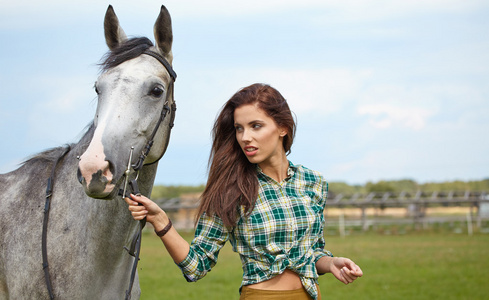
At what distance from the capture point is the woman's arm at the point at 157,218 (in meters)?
2.34

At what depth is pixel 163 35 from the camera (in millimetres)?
2959

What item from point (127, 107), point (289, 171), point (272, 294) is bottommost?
point (272, 294)

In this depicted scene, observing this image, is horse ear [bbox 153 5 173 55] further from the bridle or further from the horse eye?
the horse eye

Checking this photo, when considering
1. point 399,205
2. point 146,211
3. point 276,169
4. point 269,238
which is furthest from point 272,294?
point 399,205

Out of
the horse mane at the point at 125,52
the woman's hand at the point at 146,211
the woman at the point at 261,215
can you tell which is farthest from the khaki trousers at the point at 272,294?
the horse mane at the point at 125,52

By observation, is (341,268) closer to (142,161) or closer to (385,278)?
(142,161)

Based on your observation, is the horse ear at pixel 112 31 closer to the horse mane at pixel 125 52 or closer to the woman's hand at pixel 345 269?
the horse mane at pixel 125 52

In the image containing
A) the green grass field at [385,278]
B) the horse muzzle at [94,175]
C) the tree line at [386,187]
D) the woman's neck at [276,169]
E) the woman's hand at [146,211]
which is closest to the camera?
the horse muzzle at [94,175]

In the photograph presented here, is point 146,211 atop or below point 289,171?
below

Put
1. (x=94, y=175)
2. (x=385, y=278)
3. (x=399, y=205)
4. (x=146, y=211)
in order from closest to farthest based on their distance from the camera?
(x=94, y=175) → (x=146, y=211) → (x=385, y=278) → (x=399, y=205)

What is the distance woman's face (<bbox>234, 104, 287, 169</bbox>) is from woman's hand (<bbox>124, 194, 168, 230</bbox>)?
0.60m

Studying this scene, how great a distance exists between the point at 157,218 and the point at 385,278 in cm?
1051

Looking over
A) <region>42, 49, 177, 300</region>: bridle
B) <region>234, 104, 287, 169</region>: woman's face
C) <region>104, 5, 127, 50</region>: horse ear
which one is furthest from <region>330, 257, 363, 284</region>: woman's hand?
<region>104, 5, 127, 50</region>: horse ear

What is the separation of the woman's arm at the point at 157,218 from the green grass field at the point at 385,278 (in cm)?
642
